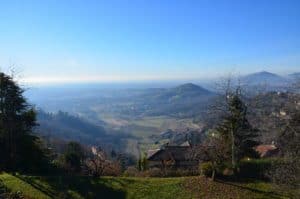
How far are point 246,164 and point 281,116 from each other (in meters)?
10.3

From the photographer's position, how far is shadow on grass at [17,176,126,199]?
23016 mm

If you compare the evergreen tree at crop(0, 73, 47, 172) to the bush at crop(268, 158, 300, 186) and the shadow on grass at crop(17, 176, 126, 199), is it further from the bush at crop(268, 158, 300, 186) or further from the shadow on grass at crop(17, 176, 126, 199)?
the bush at crop(268, 158, 300, 186)

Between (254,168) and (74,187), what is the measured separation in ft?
37.1

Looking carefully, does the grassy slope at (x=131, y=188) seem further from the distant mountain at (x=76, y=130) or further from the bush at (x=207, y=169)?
the distant mountain at (x=76, y=130)

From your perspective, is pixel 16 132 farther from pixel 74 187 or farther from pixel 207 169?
pixel 207 169

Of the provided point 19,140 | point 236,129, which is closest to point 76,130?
point 19,140

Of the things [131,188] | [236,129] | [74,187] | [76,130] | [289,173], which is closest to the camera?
[289,173]

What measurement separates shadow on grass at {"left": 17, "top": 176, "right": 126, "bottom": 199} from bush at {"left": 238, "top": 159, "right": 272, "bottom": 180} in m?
7.72

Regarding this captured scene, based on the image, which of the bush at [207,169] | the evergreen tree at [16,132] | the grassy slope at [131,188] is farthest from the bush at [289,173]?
the evergreen tree at [16,132]

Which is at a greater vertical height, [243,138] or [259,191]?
[243,138]

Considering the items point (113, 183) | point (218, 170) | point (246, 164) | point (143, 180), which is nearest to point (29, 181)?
point (113, 183)

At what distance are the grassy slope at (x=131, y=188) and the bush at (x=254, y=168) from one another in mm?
1239

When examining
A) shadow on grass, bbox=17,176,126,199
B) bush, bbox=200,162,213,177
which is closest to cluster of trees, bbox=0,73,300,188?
bush, bbox=200,162,213,177

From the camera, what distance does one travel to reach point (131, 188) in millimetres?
24203
